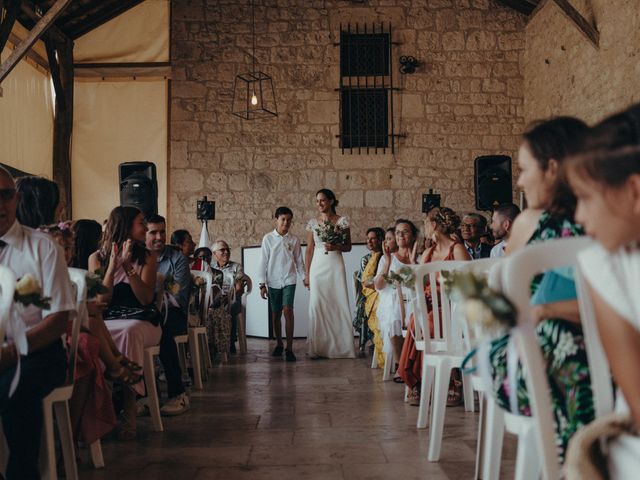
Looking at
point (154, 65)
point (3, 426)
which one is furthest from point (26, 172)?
point (3, 426)

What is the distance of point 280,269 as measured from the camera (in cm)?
834

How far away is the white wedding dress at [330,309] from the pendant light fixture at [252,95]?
4.42m

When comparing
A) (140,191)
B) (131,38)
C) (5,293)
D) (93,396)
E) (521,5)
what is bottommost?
(93,396)

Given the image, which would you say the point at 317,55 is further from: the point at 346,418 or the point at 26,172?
the point at 346,418

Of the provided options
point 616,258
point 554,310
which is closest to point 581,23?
point 554,310

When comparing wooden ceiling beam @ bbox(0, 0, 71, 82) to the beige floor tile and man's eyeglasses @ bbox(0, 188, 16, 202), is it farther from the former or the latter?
the beige floor tile

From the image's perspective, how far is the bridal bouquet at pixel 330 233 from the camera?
7520 mm

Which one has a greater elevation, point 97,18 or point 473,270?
point 97,18

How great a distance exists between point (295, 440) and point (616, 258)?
2740 millimetres

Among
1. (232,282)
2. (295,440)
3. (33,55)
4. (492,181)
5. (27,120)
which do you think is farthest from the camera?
(33,55)

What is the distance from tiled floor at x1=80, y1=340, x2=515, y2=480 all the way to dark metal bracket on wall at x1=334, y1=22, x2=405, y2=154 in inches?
254

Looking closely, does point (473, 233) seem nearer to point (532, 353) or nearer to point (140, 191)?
point (140, 191)

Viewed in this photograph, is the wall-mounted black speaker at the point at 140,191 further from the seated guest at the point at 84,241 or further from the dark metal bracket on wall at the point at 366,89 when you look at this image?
the dark metal bracket on wall at the point at 366,89

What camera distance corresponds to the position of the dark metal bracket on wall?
11.7m
